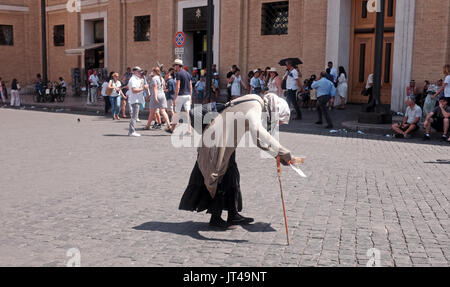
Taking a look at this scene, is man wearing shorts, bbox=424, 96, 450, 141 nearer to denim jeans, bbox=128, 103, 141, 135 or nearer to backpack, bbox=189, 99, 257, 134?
denim jeans, bbox=128, 103, 141, 135

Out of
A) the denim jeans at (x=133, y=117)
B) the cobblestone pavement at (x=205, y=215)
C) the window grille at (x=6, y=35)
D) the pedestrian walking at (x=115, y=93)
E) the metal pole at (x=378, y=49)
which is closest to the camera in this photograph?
the cobblestone pavement at (x=205, y=215)

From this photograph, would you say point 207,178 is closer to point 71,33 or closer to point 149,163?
point 149,163

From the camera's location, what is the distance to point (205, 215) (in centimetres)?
588

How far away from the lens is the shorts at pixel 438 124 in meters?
13.1

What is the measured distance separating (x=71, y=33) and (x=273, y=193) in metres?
29.3

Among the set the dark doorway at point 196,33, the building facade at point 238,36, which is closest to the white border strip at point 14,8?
the building facade at point 238,36

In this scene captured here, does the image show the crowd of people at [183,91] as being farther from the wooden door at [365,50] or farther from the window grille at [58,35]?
the window grille at [58,35]

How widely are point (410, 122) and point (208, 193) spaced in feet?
31.8

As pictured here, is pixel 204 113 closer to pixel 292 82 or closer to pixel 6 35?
pixel 292 82

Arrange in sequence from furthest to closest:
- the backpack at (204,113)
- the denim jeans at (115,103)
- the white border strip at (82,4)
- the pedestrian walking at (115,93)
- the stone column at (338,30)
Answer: the white border strip at (82,4), the stone column at (338,30), the denim jeans at (115,103), the pedestrian walking at (115,93), the backpack at (204,113)

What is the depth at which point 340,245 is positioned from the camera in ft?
15.6

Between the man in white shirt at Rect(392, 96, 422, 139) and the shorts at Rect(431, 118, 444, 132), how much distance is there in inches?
14.9

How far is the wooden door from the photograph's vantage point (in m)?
19.6

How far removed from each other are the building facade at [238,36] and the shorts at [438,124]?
4.68m
